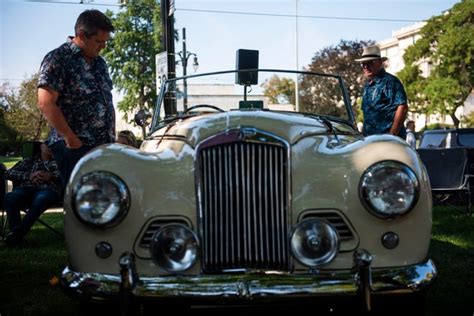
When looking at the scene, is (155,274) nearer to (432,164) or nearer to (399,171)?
(399,171)

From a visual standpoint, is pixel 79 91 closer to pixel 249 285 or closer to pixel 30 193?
pixel 249 285

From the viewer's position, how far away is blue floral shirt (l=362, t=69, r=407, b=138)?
550 cm

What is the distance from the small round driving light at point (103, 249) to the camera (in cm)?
266

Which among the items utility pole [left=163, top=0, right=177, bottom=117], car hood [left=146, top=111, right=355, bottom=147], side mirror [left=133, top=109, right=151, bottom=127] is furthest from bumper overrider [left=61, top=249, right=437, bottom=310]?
utility pole [left=163, top=0, right=177, bottom=117]

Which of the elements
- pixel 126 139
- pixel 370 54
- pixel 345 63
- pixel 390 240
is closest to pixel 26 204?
pixel 126 139

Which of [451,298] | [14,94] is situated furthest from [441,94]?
[451,298]

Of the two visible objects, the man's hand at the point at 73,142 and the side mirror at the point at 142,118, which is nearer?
the man's hand at the point at 73,142

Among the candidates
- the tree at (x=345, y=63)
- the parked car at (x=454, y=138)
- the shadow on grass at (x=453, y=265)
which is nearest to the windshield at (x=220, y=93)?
the shadow on grass at (x=453, y=265)

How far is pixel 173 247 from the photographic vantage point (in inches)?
103

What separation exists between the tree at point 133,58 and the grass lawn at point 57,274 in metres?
32.3

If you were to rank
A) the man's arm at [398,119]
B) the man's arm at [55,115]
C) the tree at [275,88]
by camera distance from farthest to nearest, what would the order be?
the man's arm at [398,119]
the tree at [275,88]
the man's arm at [55,115]

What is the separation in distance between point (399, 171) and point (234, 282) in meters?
0.98

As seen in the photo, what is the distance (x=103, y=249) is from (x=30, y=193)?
3.87m

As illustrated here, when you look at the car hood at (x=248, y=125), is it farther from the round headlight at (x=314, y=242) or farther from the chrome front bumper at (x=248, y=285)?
the chrome front bumper at (x=248, y=285)
